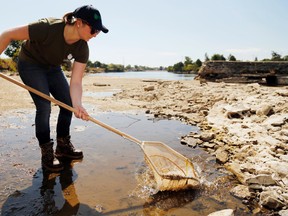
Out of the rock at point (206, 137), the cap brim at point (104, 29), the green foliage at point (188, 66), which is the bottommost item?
the rock at point (206, 137)

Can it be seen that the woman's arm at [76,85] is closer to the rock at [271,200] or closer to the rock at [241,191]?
the rock at [241,191]

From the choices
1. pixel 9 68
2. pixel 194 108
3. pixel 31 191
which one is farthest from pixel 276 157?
pixel 9 68

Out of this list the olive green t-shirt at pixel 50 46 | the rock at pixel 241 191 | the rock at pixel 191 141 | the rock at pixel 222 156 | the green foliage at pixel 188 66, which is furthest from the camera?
the green foliage at pixel 188 66

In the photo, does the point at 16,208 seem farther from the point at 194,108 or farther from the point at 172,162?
the point at 194,108

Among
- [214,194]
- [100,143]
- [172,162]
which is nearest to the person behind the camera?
[214,194]

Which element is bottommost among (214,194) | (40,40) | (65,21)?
(214,194)

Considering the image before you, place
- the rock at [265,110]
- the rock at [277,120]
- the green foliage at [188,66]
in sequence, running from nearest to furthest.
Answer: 1. the rock at [277,120]
2. the rock at [265,110]
3. the green foliage at [188,66]

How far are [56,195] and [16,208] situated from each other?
0.41 meters

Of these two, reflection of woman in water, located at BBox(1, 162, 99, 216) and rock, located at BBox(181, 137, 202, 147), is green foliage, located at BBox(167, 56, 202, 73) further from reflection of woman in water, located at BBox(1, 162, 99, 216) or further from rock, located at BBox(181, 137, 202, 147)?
reflection of woman in water, located at BBox(1, 162, 99, 216)

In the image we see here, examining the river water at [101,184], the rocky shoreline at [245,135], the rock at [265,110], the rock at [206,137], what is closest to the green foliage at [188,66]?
the rocky shoreline at [245,135]

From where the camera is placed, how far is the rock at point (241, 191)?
278 centimetres

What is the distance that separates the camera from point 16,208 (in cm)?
244

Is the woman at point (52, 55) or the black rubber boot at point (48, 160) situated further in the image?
the black rubber boot at point (48, 160)

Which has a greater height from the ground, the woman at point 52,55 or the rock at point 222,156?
the woman at point 52,55
